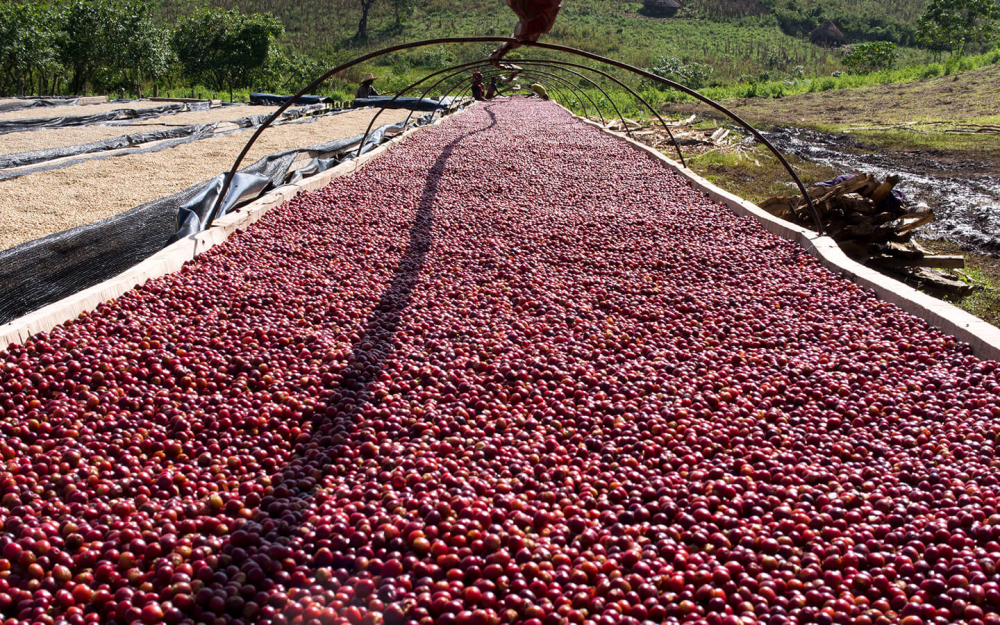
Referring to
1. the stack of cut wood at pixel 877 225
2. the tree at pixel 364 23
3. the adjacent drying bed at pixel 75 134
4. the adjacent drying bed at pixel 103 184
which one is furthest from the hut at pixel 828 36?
the stack of cut wood at pixel 877 225

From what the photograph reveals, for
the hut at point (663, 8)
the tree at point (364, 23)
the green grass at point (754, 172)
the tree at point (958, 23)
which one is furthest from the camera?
the hut at point (663, 8)

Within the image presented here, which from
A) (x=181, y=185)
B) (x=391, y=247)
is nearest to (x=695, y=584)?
(x=391, y=247)

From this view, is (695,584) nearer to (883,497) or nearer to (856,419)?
(883,497)

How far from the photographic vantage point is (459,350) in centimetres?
329

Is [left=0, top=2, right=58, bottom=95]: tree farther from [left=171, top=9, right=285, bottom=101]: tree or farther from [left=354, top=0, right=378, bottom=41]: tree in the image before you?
[left=354, top=0, right=378, bottom=41]: tree

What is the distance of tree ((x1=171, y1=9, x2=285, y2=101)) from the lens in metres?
23.3

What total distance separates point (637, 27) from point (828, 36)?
15.9 metres

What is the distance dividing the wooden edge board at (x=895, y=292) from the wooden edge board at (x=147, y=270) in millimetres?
4497

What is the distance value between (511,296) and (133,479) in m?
2.47

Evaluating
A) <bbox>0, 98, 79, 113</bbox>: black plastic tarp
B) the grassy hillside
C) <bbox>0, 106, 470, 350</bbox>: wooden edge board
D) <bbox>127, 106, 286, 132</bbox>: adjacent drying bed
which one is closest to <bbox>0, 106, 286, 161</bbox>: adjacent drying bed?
<bbox>127, 106, 286, 132</bbox>: adjacent drying bed

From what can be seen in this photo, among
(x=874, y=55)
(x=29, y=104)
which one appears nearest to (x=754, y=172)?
(x=29, y=104)

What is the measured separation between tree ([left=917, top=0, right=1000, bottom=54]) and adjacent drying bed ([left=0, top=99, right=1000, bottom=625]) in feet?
130

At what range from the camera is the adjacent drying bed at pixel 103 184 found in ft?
17.9

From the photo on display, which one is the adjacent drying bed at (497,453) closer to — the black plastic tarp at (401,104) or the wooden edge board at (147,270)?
the wooden edge board at (147,270)
